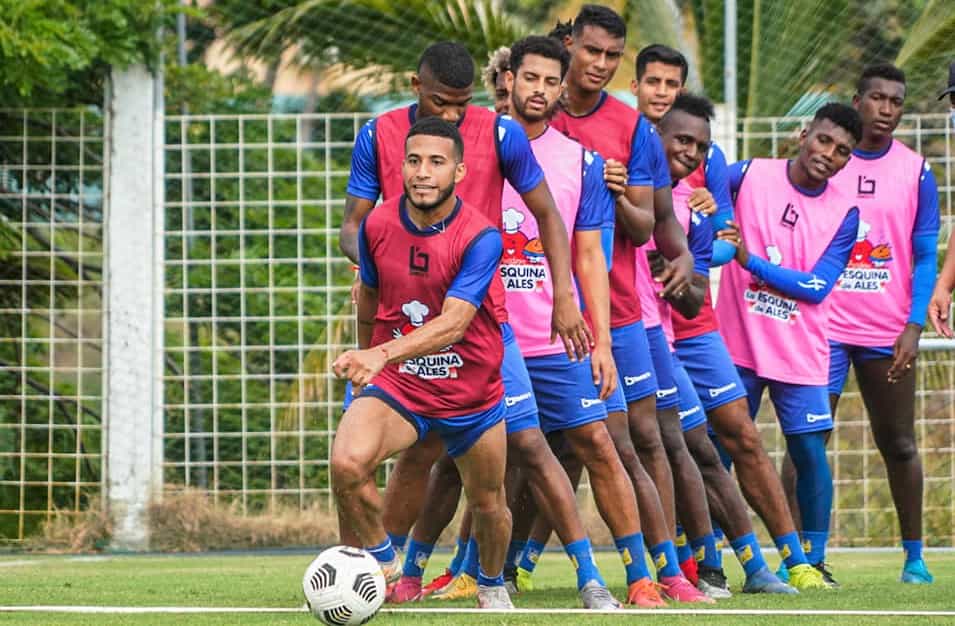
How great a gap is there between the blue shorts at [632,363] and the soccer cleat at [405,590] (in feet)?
3.95

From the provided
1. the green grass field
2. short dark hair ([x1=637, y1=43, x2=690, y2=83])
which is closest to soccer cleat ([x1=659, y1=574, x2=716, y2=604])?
the green grass field

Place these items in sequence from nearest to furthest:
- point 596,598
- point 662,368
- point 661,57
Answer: point 596,598
point 662,368
point 661,57

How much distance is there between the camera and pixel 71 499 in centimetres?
1298

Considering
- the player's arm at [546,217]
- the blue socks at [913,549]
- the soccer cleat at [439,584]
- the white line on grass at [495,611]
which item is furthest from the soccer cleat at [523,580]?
the blue socks at [913,549]

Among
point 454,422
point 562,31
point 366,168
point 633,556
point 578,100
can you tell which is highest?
point 562,31

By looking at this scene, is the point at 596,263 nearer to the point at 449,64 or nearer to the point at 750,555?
the point at 449,64

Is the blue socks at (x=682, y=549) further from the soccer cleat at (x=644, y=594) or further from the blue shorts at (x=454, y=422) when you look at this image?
the blue shorts at (x=454, y=422)

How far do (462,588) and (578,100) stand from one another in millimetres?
2199

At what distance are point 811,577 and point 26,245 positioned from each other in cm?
689

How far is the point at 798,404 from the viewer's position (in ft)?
29.4

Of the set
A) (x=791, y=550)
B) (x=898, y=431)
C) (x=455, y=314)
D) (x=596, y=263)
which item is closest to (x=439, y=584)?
(x=791, y=550)

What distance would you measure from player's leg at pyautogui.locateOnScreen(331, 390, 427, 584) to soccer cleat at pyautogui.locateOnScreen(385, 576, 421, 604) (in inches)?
42.9

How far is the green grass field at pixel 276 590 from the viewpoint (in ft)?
20.7

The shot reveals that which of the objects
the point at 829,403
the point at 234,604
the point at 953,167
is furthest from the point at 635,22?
the point at 234,604
